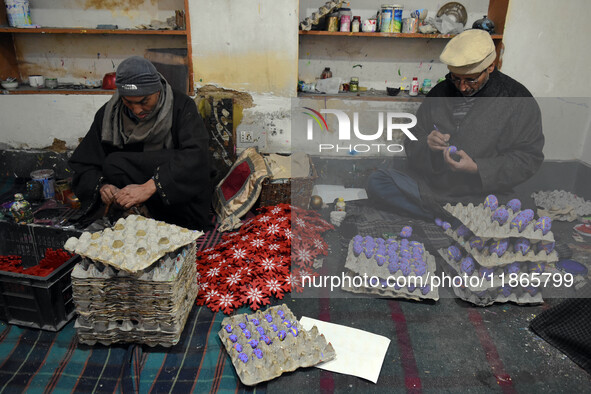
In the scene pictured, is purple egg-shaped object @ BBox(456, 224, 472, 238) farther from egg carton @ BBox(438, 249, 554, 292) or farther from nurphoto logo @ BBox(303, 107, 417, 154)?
nurphoto logo @ BBox(303, 107, 417, 154)

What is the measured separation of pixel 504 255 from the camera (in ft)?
7.46

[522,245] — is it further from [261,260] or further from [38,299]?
[38,299]

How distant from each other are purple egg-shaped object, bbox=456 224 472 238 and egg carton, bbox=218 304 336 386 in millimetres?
1012

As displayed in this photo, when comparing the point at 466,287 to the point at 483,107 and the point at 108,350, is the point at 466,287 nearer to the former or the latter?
the point at 483,107

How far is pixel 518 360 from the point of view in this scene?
6.47 ft

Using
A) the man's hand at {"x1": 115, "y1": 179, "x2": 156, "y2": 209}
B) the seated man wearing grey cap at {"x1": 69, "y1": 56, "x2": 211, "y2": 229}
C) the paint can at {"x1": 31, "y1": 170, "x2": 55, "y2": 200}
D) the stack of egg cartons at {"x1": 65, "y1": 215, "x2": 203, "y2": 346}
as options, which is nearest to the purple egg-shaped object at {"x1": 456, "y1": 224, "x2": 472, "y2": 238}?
the stack of egg cartons at {"x1": 65, "y1": 215, "x2": 203, "y2": 346}

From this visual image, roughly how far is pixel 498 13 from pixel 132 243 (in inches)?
148

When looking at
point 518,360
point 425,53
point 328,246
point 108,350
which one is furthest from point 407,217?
point 108,350

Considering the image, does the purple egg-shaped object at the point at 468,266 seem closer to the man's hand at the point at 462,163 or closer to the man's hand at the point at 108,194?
the man's hand at the point at 462,163

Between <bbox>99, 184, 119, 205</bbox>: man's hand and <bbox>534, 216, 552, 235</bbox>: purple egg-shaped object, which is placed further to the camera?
A: <bbox>99, 184, 119, 205</bbox>: man's hand

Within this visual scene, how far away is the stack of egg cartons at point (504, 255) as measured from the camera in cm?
223

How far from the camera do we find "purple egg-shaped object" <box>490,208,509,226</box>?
222 cm

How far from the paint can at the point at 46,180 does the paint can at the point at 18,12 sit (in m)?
1.41

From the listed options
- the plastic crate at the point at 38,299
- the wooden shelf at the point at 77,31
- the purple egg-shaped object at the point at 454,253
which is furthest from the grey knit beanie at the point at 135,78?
the purple egg-shaped object at the point at 454,253
